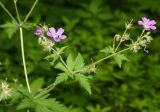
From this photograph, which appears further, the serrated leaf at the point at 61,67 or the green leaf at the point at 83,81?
the serrated leaf at the point at 61,67

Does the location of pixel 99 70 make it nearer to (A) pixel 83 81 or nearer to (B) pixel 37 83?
(B) pixel 37 83

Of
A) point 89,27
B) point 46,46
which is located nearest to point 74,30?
point 89,27

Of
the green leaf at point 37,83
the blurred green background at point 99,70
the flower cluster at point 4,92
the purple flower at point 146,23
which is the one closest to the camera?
the flower cluster at point 4,92

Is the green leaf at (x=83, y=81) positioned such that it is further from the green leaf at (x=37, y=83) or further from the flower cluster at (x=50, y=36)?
the green leaf at (x=37, y=83)

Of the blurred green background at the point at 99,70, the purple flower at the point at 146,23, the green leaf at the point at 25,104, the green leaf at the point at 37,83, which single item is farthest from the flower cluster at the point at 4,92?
the green leaf at the point at 37,83

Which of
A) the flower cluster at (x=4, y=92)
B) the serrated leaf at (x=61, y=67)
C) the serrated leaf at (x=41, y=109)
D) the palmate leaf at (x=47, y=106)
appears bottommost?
the flower cluster at (x=4, y=92)

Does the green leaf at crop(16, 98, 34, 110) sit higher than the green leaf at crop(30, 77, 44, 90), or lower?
lower

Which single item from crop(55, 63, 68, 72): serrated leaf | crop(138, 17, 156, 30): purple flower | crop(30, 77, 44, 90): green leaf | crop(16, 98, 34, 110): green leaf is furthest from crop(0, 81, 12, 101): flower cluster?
crop(30, 77, 44, 90): green leaf

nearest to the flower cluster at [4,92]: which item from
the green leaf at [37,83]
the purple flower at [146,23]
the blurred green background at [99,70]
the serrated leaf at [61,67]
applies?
the serrated leaf at [61,67]

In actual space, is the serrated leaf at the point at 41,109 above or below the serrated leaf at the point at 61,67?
below

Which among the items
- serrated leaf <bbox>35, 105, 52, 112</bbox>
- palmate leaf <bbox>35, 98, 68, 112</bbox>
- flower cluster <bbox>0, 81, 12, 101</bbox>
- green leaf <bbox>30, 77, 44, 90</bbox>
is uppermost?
green leaf <bbox>30, 77, 44, 90</bbox>

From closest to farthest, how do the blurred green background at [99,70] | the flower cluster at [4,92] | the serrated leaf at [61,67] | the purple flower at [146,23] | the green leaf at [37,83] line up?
the flower cluster at [4,92] < the serrated leaf at [61,67] < the purple flower at [146,23] < the green leaf at [37,83] < the blurred green background at [99,70]

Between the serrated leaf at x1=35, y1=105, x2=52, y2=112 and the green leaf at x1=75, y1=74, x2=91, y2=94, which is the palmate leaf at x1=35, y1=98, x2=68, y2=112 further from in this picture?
the green leaf at x1=75, y1=74, x2=91, y2=94
